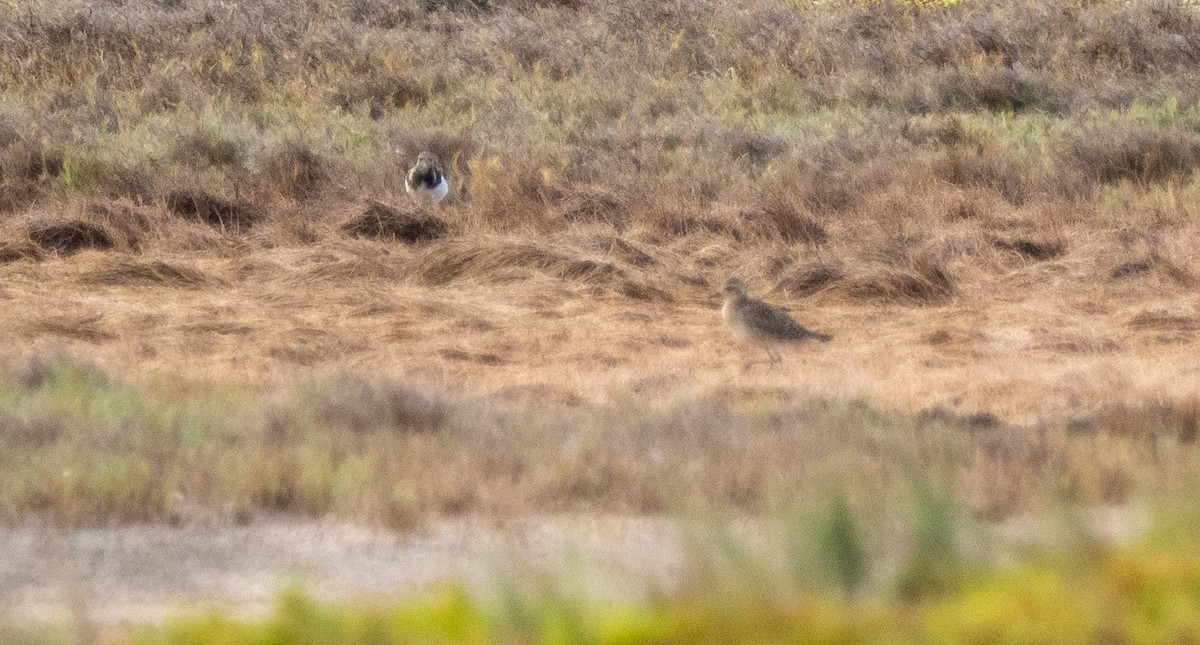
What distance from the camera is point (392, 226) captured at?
13.0 meters

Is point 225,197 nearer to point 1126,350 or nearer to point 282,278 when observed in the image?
point 282,278

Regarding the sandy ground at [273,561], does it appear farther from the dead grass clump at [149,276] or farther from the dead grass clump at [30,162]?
the dead grass clump at [30,162]

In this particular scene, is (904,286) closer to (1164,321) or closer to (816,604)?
(1164,321)

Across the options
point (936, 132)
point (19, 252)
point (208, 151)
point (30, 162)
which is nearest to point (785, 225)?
point (936, 132)

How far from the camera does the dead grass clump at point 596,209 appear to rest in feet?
43.7

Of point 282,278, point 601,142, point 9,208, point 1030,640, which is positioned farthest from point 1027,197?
point 1030,640

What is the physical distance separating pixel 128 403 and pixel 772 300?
5.29m

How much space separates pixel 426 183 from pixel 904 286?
4503 millimetres

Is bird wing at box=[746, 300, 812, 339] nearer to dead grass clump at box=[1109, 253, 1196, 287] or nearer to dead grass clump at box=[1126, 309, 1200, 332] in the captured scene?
dead grass clump at box=[1126, 309, 1200, 332]

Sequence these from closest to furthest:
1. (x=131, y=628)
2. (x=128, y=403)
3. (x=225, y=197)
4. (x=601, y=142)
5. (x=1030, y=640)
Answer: (x=1030, y=640), (x=131, y=628), (x=128, y=403), (x=225, y=197), (x=601, y=142)

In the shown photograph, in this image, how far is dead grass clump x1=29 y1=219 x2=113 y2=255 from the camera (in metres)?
12.4

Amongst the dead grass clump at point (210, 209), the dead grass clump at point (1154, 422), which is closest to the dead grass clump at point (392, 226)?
the dead grass clump at point (210, 209)

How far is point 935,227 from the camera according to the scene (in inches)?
509

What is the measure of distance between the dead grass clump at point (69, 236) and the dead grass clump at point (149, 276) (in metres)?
0.94
